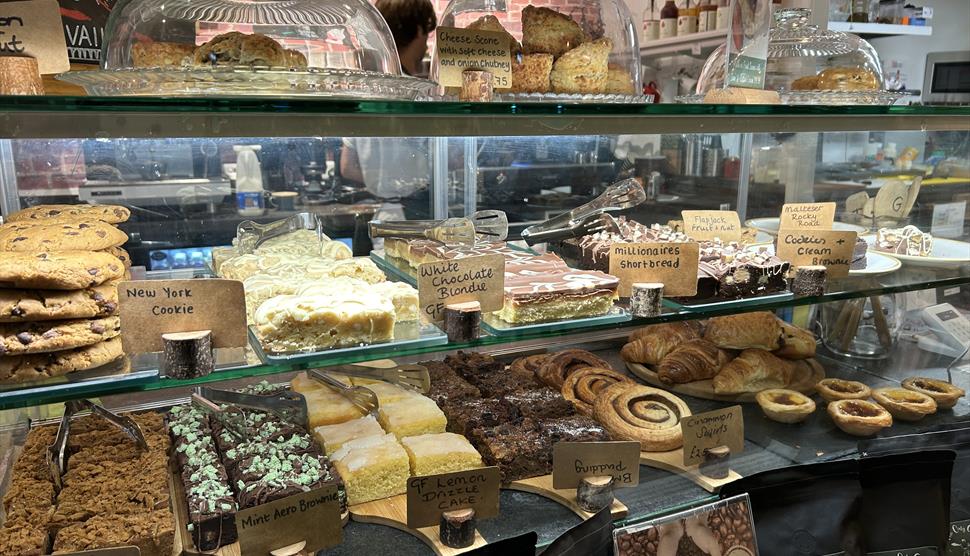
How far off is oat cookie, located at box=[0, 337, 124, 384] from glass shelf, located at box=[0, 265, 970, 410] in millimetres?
29

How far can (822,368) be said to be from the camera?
2.44 metres

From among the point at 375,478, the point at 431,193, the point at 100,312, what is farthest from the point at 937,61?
the point at 100,312

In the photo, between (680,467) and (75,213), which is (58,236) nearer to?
(75,213)

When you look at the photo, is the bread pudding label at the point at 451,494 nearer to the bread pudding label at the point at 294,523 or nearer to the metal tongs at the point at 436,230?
the bread pudding label at the point at 294,523

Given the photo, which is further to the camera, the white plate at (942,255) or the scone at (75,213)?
the white plate at (942,255)

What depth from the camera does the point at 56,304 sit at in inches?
48.0

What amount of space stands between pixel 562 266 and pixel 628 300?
20cm

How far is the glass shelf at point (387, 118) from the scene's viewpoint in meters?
1.08

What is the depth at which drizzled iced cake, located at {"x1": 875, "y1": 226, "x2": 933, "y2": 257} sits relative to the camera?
2.14m

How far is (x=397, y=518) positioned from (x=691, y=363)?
1.07 meters

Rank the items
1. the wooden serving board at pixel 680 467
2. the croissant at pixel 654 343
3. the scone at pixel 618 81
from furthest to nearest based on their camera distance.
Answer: the croissant at pixel 654 343
the wooden serving board at pixel 680 467
the scone at pixel 618 81

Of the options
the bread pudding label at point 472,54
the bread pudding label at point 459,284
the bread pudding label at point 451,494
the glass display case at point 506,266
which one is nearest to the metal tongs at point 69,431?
the glass display case at point 506,266

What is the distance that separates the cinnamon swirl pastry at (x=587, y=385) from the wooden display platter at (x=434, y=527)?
1.10ft

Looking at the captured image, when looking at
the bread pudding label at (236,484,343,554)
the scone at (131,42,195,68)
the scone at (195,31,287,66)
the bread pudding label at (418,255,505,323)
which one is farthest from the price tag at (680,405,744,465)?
the scone at (131,42,195,68)
